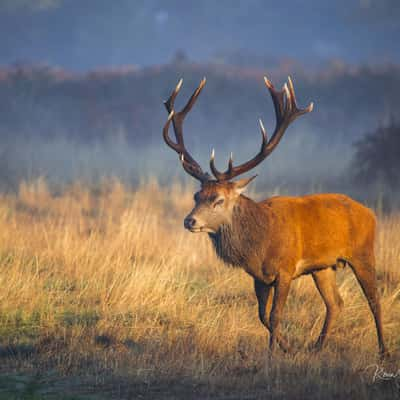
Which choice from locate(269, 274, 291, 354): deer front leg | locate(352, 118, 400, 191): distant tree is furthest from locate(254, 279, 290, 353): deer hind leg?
locate(352, 118, 400, 191): distant tree

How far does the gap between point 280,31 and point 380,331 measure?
71.2 metres

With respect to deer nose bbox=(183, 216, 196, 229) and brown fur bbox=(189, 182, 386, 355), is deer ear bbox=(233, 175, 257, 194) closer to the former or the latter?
Result: brown fur bbox=(189, 182, 386, 355)

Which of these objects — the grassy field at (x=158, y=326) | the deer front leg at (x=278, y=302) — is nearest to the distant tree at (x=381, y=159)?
the grassy field at (x=158, y=326)

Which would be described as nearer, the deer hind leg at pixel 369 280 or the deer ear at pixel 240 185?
the deer ear at pixel 240 185

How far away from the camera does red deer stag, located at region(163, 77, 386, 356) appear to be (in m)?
6.79

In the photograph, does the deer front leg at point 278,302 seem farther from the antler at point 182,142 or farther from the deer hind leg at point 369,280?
the antler at point 182,142

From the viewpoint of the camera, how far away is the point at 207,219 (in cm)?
677

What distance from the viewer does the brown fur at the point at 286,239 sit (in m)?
6.80

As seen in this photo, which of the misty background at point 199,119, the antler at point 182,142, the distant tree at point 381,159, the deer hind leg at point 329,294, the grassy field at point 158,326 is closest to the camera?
the grassy field at point 158,326

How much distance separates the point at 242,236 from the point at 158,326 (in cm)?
117

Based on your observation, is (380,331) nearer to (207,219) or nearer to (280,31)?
(207,219)

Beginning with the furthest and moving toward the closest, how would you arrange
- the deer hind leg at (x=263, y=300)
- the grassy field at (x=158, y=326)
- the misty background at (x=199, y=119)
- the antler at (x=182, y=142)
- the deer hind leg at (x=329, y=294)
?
1. the misty background at (x=199, y=119)
2. the deer hind leg at (x=329, y=294)
3. the antler at (x=182, y=142)
4. the deer hind leg at (x=263, y=300)
5. the grassy field at (x=158, y=326)

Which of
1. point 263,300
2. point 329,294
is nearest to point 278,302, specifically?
point 263,300

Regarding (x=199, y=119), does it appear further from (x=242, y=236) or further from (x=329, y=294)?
(x=242, y=236)
